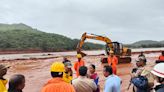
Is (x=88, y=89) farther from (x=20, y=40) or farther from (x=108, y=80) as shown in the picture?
(x=20, y=40)

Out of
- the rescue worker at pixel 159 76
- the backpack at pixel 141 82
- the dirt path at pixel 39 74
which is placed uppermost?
the rescue worker at pixel 159 76

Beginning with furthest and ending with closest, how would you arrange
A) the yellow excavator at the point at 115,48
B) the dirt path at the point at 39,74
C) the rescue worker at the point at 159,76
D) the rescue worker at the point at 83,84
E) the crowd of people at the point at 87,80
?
1. the yellow excavator at the point at 115,48
2. the dirt path at the point at 39,74
3. the rescue worker at the point at 83,84
4. the crowd of people at the point at 87,80
5. the rescue worker at the point at 159,76

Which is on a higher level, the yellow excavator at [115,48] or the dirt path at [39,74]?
the yellow excavator at [115,48]

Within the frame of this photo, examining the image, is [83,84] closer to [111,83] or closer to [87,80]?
[87,80]

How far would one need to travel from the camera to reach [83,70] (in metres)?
Result: 6.14

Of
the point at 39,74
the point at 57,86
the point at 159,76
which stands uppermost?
the point at 159,76

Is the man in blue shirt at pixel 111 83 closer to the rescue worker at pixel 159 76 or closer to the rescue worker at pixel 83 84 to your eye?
the rescue worker at pixel 83 84

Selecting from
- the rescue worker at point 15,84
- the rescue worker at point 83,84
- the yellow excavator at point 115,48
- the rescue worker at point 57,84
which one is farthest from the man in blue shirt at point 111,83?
the yellow excavator at point 115,48

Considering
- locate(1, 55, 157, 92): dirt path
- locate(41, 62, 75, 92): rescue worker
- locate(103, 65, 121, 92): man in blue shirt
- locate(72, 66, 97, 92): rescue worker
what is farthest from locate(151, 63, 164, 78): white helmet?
locate(1, 55, 157, 92): dirt path

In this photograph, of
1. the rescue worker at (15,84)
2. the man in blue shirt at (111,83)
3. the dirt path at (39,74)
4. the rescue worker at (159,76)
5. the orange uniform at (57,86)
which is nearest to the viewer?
the rescue worker at (159,76)

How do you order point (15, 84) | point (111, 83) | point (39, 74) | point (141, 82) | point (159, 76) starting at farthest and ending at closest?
1. point (39, 74)
2. point (141, 82)
3. point (111, 83)
4. point (15, 84)
5. point (159, 76)

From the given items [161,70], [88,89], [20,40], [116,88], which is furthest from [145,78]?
Answer: [20,40]

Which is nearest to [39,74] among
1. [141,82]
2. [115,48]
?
[115,48]

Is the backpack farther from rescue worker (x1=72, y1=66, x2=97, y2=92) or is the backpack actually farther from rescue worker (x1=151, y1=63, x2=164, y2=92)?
rescue worker (x1=151, y1=63, x2=164, y2=92)
